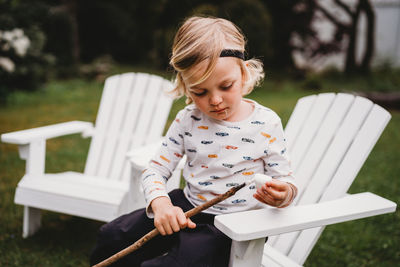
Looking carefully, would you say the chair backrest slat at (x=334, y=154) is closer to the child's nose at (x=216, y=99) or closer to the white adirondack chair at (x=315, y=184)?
the white adirondack chair at (x=315, y=184)

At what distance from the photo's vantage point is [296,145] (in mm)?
2492

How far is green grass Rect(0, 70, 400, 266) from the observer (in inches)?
108

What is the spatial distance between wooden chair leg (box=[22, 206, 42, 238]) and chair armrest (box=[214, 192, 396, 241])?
199 cm

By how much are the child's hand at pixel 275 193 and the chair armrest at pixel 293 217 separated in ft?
0.15

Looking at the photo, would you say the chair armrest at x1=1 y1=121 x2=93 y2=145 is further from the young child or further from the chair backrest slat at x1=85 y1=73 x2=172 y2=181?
the young child

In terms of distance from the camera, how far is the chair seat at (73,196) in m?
2.50

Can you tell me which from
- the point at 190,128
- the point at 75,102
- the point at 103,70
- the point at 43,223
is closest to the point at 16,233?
the point at 43,223

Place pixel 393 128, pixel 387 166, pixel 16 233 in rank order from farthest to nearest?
pixel 393 128
pixel 387 166
pixel 16 233

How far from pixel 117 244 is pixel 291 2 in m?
10.2

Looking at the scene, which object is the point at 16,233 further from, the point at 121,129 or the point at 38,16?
the point at 38,16

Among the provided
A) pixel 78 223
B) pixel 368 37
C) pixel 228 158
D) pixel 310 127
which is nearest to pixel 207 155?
pixel 228 158

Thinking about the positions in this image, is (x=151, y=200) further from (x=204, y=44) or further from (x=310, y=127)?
(x=310, y=127)

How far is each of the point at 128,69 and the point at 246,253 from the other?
10424 mm

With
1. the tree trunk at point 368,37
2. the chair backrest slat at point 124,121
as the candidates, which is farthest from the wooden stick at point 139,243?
the tree trunk at point 368,37
